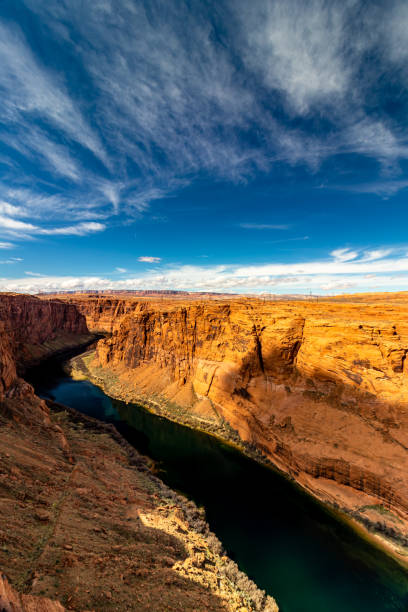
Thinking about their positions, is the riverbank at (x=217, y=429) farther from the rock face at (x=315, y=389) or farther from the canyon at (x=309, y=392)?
the rock face at (x=315, y=389)

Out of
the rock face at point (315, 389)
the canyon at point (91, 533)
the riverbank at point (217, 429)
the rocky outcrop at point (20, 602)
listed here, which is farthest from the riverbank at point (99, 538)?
the rock face at point (315, 389)

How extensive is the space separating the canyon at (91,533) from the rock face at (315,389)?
463 inches

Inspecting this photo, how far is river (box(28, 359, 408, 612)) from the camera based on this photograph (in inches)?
623

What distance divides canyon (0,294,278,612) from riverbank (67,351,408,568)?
10.4 meters

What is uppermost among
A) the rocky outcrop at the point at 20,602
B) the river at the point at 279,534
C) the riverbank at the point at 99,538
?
the rocky outcrop at the point at 20,602

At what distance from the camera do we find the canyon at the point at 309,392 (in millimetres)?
21062

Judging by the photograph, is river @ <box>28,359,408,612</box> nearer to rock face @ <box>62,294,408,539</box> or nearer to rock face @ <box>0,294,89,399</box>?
rock face @ <box>62,294,408,539</box>

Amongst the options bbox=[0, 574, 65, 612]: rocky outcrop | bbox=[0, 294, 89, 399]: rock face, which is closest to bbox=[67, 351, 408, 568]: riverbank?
bbox=[0, 294, 89, 399]: rock face

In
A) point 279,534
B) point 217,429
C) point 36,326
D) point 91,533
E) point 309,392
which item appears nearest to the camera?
point 91,533

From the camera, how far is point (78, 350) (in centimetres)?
8325

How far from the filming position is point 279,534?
19781 mm

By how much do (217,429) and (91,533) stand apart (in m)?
22.5

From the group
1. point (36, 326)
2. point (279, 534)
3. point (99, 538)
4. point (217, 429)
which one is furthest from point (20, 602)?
point (36, 326)

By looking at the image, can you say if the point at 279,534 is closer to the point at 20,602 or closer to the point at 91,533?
the point at 91,533
